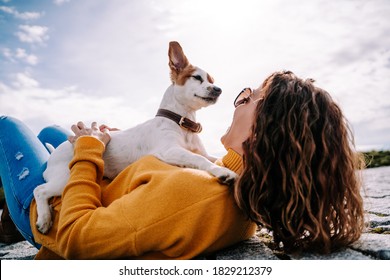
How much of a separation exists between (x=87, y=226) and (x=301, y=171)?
824 mm

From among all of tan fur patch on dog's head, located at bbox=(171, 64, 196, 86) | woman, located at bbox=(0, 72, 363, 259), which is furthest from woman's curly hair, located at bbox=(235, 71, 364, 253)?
tan fur patch on dog's head, located at bbox=(171, 64, 196, 86)

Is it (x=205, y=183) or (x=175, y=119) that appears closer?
(x=205, y=183)

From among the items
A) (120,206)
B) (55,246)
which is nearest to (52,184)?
(55,246)

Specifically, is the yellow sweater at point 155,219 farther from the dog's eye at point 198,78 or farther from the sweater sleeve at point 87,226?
the dog's eye at point 198,78

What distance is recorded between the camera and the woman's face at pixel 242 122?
5.40 ft

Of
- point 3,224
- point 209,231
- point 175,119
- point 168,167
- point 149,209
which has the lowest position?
point 3,224

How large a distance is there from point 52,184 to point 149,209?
880 millimetres

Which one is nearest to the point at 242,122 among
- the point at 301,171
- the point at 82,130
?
the point at 301,171

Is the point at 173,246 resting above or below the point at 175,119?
below

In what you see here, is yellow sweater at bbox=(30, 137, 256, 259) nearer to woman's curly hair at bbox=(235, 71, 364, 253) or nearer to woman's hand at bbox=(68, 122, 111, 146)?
woman's curly hair at bbox=(235, 71, 364, 253)

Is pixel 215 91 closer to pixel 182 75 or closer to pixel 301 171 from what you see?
pixel 182 75

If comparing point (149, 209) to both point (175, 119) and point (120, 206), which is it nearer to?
point (120, 206)

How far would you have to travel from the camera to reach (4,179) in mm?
2213

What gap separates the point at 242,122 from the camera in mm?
1679
